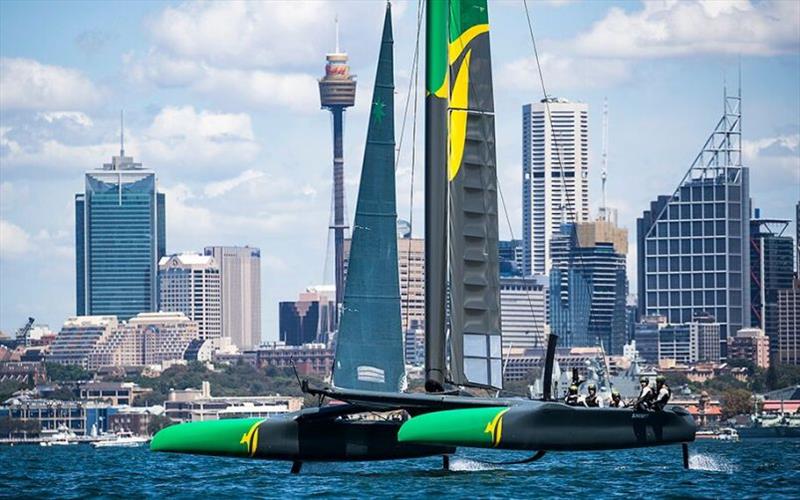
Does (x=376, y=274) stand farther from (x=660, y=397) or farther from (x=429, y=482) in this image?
(x=660, y=397)

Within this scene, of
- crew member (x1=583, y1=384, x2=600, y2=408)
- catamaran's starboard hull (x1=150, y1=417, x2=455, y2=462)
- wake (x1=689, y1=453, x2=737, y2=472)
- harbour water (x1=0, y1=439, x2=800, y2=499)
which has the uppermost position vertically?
crew member (x1=583, y1=384, x2=600, y2=408)

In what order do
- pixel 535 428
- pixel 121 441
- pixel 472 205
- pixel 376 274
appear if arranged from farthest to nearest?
pixel 121 441, pixel 376 274, pixel 472 205, pixel 535 428

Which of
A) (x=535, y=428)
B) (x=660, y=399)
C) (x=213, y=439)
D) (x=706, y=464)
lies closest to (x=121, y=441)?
(x=706, y=464)

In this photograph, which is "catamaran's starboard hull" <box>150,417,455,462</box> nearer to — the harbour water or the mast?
the harbour water

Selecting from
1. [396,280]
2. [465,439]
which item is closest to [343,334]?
[396,280]

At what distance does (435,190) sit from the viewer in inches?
1492

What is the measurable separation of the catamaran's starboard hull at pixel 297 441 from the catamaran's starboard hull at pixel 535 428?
1.95 metres

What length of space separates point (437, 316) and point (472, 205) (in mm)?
2339

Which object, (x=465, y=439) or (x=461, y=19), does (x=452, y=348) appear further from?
(x=461, y=19)

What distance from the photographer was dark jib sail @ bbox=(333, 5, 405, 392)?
38156mm

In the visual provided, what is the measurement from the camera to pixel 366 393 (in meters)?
36.6

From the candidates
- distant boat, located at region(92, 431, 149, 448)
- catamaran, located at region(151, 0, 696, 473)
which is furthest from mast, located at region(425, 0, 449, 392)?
Answer: distant boat, located at region(92, 431, 149, 448)

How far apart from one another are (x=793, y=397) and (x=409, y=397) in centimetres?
15539

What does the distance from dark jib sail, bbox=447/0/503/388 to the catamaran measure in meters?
0.02
